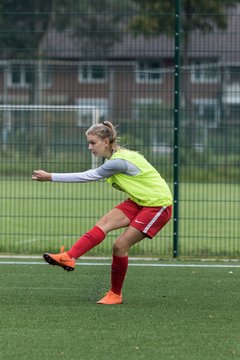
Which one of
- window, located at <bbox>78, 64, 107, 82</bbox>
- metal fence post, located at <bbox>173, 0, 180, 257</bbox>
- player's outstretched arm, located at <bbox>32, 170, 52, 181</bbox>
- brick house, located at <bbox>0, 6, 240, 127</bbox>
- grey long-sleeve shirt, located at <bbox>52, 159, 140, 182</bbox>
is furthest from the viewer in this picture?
window, located at <bbox>78, 64, 107, 82</bbox>

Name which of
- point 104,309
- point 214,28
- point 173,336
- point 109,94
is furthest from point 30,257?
point 173,336

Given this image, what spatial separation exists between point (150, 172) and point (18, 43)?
554 cm

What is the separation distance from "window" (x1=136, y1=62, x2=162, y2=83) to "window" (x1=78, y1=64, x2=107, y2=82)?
45 cm

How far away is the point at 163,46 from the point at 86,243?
5.23m

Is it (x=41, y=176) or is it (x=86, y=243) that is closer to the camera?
(x=41, y=176)

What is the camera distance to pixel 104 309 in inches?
373

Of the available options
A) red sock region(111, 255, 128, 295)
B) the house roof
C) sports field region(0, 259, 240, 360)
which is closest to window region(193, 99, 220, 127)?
the house roof

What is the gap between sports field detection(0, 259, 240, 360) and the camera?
7.60 metres

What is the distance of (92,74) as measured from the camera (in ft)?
47.8

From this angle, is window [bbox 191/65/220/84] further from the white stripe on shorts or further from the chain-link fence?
the white stripe on shorts

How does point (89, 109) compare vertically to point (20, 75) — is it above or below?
below

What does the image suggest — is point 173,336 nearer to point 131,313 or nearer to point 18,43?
point 131,313

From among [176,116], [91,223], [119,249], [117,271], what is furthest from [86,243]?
[91,223]

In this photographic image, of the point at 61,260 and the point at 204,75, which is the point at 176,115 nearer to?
the point at 204,75
